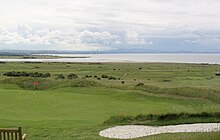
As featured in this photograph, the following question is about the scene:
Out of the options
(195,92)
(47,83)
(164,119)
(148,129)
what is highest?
(47,83)

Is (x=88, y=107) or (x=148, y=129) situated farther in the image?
(x=88, y=107)

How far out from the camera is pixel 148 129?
18672mm

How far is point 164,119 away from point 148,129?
258 centimetres

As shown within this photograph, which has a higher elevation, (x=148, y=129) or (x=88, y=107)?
(x=88, y=107)

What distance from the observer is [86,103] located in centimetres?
2647

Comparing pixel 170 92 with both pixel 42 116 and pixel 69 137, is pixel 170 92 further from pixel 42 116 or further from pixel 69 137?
pixel 69 137

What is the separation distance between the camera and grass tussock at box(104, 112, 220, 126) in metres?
20.1

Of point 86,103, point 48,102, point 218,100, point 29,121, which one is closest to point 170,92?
point 218,100

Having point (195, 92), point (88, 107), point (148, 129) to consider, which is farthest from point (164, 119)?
point (195, 92)

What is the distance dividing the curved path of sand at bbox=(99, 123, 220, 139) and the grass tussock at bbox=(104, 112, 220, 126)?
833 millimetres

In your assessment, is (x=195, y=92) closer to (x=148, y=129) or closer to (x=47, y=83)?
(x=148, y=129)

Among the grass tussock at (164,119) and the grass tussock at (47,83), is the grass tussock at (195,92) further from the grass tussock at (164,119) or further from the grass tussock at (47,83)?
the grass tussock at (47,83)

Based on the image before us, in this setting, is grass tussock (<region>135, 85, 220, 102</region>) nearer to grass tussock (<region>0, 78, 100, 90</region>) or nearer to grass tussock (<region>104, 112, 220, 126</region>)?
grass tussock (<region>104, 112, 220, 126</region>)

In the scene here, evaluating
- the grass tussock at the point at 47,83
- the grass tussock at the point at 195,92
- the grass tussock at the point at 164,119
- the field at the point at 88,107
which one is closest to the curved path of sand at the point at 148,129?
the field at the point at 88,107
